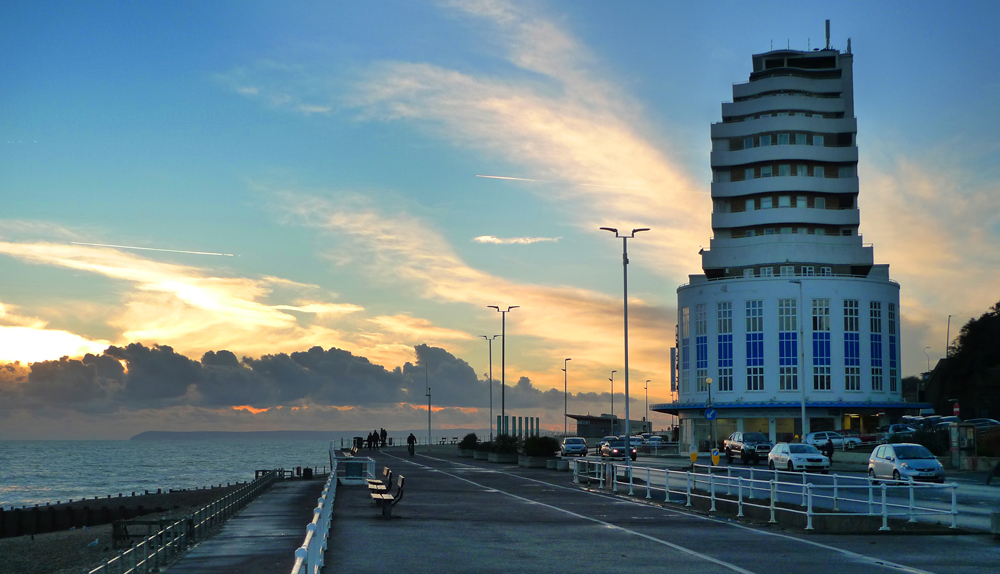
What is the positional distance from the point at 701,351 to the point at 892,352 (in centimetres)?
1924

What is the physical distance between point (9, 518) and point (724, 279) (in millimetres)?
69014

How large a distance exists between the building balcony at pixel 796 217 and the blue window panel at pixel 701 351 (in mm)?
13797

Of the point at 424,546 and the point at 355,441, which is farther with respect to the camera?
the point at 355,441

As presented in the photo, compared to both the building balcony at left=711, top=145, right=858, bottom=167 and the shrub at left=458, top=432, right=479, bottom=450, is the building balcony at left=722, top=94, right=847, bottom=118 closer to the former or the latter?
the building balcony at left=711, top=145, right=858, bottom=167

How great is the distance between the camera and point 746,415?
98.8 meters

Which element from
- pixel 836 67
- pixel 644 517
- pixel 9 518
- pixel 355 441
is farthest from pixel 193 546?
pixel 836 67

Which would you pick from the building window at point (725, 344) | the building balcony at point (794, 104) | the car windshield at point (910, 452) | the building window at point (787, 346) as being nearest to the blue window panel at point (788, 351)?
the building window at point (787, 346)

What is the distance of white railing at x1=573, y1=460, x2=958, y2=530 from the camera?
20.1 metres

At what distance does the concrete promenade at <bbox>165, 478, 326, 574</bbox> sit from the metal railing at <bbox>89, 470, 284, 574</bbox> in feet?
1.18

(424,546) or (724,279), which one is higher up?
(724,279)

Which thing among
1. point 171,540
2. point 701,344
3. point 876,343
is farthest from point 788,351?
point 171,540

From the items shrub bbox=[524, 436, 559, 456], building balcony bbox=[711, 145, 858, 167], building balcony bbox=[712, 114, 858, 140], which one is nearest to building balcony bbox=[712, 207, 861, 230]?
building balcony bbox=[711, 145, 858, 167]

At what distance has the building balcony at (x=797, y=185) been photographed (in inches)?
4097

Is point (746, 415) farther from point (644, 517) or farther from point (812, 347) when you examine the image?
point (644, 517)
